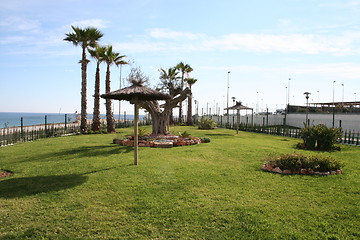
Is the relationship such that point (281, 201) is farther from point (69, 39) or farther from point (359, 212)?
point (69, 39)

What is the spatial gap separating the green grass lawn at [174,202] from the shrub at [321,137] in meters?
4.48

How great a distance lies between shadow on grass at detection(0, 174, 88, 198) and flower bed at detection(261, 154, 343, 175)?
5.32 meters

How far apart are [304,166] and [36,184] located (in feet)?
23.4

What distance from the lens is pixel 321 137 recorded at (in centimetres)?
1226

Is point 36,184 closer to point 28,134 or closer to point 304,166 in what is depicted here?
point 304,166

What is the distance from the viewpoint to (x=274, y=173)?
714 cm

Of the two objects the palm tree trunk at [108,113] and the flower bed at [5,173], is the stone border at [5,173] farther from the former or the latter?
the palm tree trunk at [108,113]

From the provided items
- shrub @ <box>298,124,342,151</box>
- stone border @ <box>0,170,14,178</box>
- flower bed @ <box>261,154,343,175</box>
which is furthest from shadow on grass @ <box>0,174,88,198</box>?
shrub @ <box>298,124,342,151</box>

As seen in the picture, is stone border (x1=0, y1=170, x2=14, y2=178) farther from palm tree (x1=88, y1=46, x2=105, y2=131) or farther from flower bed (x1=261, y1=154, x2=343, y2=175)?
palm tree (x1=88, y1=46, x2=105, y2=131)

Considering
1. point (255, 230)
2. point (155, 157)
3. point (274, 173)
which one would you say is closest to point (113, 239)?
point (255, 230)

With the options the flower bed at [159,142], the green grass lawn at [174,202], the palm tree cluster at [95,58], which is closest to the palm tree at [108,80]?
the palm tree cluster at [95,58]

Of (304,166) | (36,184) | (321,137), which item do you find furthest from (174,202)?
(321,137)

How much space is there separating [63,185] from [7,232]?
7.13 feet

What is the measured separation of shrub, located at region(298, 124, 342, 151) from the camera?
12.2 metres
